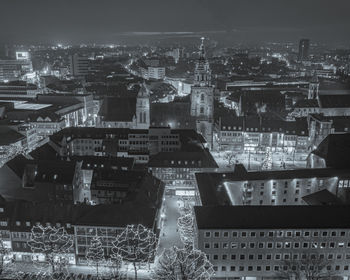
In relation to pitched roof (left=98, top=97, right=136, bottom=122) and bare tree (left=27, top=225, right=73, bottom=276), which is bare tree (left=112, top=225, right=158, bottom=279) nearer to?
bare tree (left=27, top=225, right=73, bottom=276)

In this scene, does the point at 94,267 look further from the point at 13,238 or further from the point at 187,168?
the point at 187,168

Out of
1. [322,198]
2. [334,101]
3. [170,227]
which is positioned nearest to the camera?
[170,227]

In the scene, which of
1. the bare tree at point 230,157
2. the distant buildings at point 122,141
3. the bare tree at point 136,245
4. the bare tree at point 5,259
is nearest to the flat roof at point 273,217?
the bare tree at point 136,245

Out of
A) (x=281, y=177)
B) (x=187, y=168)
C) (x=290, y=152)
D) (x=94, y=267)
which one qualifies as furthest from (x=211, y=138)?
(x=94, y=267)

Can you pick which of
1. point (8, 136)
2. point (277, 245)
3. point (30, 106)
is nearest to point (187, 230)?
point (277, 245)

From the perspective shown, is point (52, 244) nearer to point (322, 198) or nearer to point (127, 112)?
point (322, 198)

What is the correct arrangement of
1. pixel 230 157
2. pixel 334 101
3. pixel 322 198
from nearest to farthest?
pixel 322 198 < pixel 230 157 < pixel 334 101

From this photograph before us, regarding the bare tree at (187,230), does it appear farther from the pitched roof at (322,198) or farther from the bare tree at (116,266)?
the pitched roof at (322,198)
